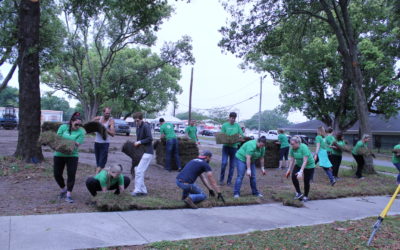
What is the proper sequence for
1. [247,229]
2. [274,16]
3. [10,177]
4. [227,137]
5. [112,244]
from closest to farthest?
[112,244]
[247,229]
[10,177]
[227,137]
[274,16]

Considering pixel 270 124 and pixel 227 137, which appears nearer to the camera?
pixel 227 137

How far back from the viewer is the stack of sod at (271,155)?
44.5 feet

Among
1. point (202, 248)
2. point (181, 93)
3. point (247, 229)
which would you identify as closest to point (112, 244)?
point (202, 248)

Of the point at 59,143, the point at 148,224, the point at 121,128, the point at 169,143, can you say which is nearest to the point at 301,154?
the point at 148,224

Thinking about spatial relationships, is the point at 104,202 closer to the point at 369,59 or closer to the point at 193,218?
the point at 193,218

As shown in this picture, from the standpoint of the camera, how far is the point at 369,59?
82.3 feet

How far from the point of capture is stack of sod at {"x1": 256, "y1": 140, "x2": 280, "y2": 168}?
13570 mm

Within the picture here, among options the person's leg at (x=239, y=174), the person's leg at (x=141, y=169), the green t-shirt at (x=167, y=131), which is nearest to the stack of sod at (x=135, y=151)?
the person's leg at (x=141, y=169)

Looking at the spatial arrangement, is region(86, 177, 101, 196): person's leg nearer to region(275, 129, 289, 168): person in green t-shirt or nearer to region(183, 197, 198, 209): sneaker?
region(183, 197, 198, 209): sneaker

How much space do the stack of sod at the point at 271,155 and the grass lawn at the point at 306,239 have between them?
24.9 feet

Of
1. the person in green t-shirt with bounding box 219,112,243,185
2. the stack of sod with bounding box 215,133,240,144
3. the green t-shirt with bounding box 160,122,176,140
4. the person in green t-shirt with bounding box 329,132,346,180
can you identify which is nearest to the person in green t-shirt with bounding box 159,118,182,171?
the green t-shirt with bounding box 160,122,176,140

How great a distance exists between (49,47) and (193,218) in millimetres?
12500

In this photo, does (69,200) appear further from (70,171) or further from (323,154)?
(323,154)

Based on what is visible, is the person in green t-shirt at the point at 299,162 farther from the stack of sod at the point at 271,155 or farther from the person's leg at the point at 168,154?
the stack of sod at the point at 271,155
